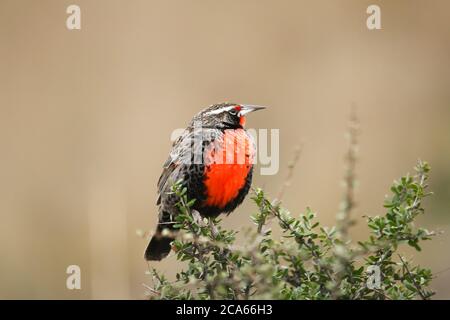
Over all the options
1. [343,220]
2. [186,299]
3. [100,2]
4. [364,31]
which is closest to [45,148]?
[100,2]

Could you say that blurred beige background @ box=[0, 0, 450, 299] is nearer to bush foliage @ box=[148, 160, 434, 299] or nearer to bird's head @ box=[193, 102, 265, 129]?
bird's head @ box=[193, 102, 265, 129]

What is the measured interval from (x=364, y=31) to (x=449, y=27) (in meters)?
0.95

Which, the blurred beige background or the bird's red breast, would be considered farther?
the blurred beige background

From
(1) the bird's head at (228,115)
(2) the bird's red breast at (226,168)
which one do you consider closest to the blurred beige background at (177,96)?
(1) the bird's head at (228,115)

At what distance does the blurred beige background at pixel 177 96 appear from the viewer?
7.49 meters

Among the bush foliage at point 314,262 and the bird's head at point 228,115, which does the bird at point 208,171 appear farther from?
the bush foliage at point 314,262

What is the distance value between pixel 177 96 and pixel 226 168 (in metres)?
4.32

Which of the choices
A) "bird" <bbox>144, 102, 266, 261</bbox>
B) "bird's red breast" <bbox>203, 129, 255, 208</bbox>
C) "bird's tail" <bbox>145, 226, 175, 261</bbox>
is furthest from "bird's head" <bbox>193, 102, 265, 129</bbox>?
"bird's tail" <bbox>145, 226, 175, 261</bbox>

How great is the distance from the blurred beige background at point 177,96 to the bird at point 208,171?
254cm

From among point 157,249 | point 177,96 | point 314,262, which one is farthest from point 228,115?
point 177,96

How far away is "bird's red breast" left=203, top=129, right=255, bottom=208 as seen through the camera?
158 inches

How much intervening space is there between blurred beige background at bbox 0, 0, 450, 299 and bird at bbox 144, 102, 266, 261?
2536 mm

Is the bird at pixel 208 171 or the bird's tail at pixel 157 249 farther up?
the bird at pixel 208 171

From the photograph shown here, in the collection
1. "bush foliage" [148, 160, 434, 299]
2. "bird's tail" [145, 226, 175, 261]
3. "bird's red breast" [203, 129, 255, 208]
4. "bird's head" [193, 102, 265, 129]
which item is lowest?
"bird's tail" [145, 226, 175, 261]
